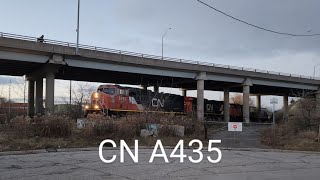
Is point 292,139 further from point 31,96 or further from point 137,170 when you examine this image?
point 31,96

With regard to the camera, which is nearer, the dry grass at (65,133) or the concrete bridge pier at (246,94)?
the dry grass at (65,133)

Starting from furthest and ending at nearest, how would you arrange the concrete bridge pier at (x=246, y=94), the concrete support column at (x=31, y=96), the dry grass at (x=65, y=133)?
the concrete bridge pier at (x=246, y=94) < the concrete support column at (x=31, y=96) < the dry grass at (x=65, y=133)

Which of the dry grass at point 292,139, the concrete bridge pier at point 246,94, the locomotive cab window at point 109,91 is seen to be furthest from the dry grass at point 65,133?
the concrete bridge pier at point 246,94

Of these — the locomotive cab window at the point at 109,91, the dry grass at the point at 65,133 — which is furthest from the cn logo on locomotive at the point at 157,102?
the dry grass at the point at 65,133

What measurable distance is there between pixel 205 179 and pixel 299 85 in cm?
7939

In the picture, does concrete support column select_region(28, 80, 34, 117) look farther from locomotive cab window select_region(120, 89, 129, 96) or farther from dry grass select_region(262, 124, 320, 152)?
dry grass select_region(262, 124, 320, 152)

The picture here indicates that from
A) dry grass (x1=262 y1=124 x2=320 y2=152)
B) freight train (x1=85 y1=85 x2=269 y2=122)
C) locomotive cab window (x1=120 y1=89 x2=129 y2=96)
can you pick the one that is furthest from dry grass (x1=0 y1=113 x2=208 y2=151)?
locomotive cab window (x1=120 y1=89 x2=129 y2=96)

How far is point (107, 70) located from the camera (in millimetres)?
57625

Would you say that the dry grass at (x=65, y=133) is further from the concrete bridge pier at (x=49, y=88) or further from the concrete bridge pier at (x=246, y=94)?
the concrete bridge pier at (x=246, y=94)

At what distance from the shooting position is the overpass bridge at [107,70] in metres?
49.8

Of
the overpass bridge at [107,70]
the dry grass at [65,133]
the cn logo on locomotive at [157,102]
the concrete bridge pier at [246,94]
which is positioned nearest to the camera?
the dry grass at [65,133]

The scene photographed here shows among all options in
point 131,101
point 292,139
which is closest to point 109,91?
point 131,101

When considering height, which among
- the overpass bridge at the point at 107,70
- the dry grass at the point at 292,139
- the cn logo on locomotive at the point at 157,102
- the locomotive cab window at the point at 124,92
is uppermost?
the overpass bridge at the point at 107,70

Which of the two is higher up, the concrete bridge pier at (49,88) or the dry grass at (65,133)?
the concrete bridge pier at (49,88)
